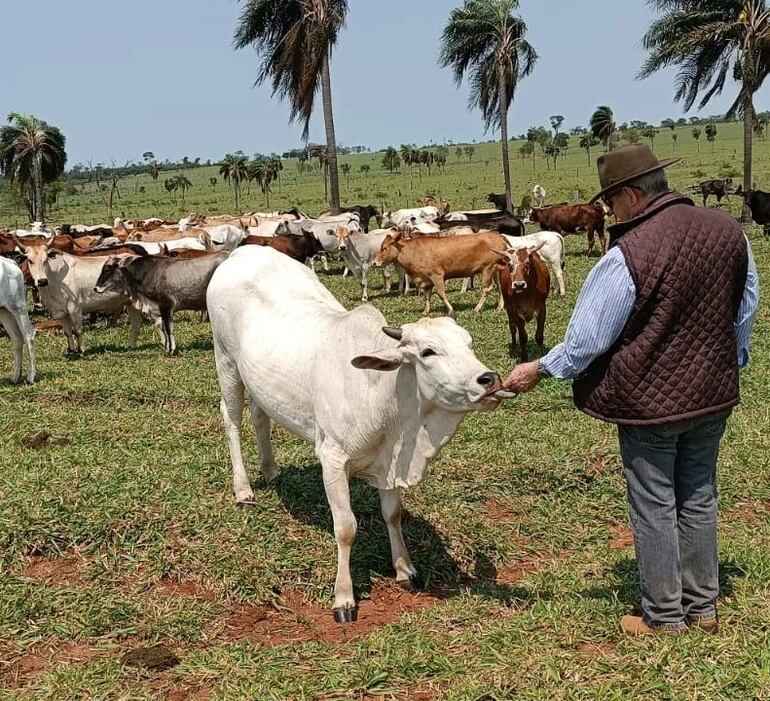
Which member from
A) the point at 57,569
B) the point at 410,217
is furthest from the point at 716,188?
the point at 57,569

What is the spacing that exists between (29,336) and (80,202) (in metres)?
65.9

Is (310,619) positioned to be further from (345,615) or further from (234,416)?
(234,416)

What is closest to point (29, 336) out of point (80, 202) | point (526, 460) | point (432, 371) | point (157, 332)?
point (157, 332)

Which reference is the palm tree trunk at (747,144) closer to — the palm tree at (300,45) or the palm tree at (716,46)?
the palm tree at (716,46)

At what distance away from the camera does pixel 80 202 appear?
235 feet

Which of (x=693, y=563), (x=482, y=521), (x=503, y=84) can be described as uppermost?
(x=503, y=84)

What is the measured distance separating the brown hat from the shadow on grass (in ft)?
7.09

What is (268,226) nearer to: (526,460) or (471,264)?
(471,264)

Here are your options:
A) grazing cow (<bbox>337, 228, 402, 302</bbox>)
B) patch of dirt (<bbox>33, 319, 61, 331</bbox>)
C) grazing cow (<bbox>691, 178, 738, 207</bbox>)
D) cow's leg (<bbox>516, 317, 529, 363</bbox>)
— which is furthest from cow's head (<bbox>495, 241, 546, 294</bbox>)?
grazing cow (<bbox>691, 178, 738, 207</bbox>)

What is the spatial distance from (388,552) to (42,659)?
206cm

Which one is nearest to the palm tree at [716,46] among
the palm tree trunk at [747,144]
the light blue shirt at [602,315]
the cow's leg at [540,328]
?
the palm tree trunk at [747,144]

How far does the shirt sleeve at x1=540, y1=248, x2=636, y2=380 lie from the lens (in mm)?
3494

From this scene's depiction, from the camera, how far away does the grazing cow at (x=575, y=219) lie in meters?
21.4

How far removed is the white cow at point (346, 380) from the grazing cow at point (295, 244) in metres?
13.0
